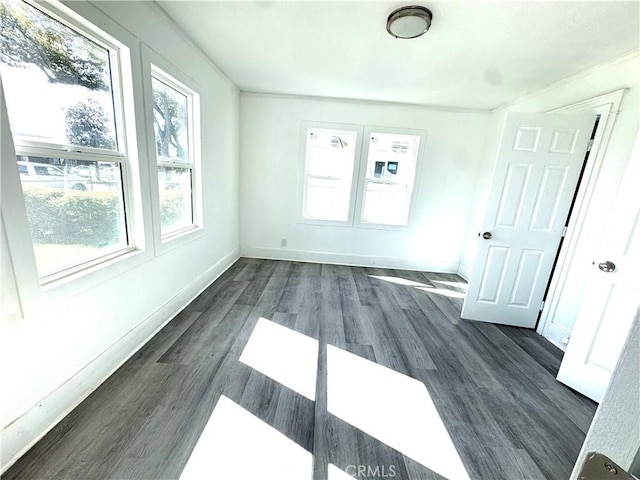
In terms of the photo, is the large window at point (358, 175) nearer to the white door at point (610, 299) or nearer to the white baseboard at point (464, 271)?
the white baseboard at point (464, 271)

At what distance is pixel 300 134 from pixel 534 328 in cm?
382

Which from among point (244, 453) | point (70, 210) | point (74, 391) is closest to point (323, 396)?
point (244, 453)

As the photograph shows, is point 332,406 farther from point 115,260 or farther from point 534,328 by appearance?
point 534,328

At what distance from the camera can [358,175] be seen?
13.3 feet

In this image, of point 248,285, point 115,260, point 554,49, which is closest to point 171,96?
point 115,260

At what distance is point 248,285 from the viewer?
130 inches

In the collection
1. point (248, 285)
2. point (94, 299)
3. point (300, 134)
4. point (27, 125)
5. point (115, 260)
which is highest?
point (300, 134)

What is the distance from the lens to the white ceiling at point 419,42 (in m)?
1.75

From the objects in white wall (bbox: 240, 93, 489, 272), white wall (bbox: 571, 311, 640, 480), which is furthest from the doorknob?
white wall (bbox: 240, 93, 489, 272)

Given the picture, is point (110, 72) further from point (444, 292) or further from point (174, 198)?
point (444, 292)

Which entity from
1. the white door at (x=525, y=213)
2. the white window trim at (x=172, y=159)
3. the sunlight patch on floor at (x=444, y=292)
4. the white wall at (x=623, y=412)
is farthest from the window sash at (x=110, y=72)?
the sunlight patch on floor at (x=444, y=292)

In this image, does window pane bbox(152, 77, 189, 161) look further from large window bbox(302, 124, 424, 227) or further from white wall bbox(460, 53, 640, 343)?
white wall bbox(460, 53, 640, 343)

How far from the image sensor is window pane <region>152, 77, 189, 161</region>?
2217mm

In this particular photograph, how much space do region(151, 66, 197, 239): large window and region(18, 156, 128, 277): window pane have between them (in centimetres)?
53
